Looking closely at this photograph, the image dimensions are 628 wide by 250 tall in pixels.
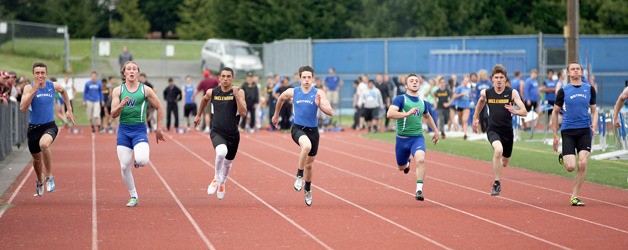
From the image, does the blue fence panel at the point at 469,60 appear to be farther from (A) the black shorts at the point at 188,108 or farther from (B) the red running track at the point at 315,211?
(B) the red running track at the point at 315,211

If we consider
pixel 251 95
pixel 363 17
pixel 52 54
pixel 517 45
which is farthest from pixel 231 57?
pixel 251 95

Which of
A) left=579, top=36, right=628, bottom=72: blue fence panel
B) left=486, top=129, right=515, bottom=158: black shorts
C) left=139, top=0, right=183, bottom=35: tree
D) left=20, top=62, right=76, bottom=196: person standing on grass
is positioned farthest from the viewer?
left=139, top=0, right=183, bottom=35: tree

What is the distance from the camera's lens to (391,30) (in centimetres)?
5950

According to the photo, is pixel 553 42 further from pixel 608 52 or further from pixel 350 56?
pixel 350 56

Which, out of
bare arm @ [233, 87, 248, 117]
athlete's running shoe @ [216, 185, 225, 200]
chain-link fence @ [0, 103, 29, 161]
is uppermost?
bare arm @ [233, 87, 248, 117]

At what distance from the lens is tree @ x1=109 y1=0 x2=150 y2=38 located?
82188mm

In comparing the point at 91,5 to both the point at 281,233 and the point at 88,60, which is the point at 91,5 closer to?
the point at 88,60

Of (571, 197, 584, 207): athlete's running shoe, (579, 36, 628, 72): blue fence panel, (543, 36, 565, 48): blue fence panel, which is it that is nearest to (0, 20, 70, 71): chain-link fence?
(543, 36, 565, 48): blue fence panel

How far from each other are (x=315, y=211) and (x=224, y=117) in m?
1.88

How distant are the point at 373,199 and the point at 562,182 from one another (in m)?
4.32

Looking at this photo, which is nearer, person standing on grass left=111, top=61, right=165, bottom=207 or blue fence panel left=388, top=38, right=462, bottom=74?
person standing on grass left=111, top=61, right=165, bottom=207

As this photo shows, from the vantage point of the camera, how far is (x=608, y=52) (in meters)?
43.4

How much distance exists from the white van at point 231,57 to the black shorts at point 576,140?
34.7m

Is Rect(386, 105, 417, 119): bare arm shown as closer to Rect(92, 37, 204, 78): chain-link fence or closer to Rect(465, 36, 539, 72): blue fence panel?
Rect(465, 36, 539, 72): blue fence panel
